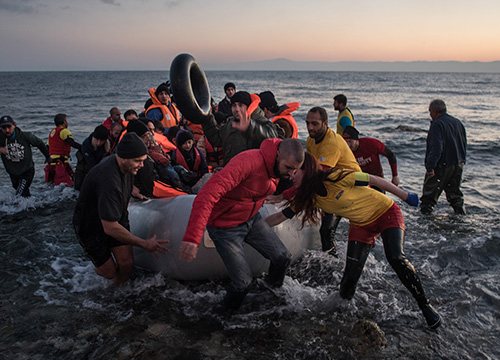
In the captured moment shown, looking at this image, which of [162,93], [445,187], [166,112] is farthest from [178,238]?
[445,187]

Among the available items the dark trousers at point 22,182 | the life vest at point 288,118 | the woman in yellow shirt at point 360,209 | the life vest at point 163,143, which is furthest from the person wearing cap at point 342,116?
the dark trousers at point 22,182

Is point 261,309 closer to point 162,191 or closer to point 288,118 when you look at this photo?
point 162,191

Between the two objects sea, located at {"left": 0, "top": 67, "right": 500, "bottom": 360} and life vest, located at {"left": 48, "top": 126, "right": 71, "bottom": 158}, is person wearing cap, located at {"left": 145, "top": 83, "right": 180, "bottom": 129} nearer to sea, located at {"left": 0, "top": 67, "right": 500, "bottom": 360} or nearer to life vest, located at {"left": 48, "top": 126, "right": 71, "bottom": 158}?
life vest, located at {"left": 48, "top": 126, "right": 71, "bottom": 158}

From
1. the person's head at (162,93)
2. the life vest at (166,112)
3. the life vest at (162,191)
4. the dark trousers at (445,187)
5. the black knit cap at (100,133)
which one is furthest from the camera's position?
the life vest at (166,112)

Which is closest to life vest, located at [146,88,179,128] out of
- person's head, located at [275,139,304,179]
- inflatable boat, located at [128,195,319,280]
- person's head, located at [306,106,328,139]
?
inflatable boat, located at [128,195,319,280]

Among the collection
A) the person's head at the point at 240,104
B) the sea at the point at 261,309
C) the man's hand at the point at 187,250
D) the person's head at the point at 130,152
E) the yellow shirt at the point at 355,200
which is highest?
the person's head at the point at 240,104

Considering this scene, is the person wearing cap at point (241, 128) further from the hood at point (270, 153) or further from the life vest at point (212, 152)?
the hood at point (270, 153)

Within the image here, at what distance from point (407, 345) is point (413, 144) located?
14.3 metres

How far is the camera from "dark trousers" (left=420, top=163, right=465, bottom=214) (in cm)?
711

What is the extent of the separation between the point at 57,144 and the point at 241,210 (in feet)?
22.5

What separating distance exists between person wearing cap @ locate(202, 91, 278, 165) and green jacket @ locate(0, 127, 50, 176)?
4265 mm

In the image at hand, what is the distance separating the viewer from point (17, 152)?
7504 millimetres

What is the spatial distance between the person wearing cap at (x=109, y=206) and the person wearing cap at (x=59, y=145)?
16.7 feet

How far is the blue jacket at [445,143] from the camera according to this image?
6.86 metres
